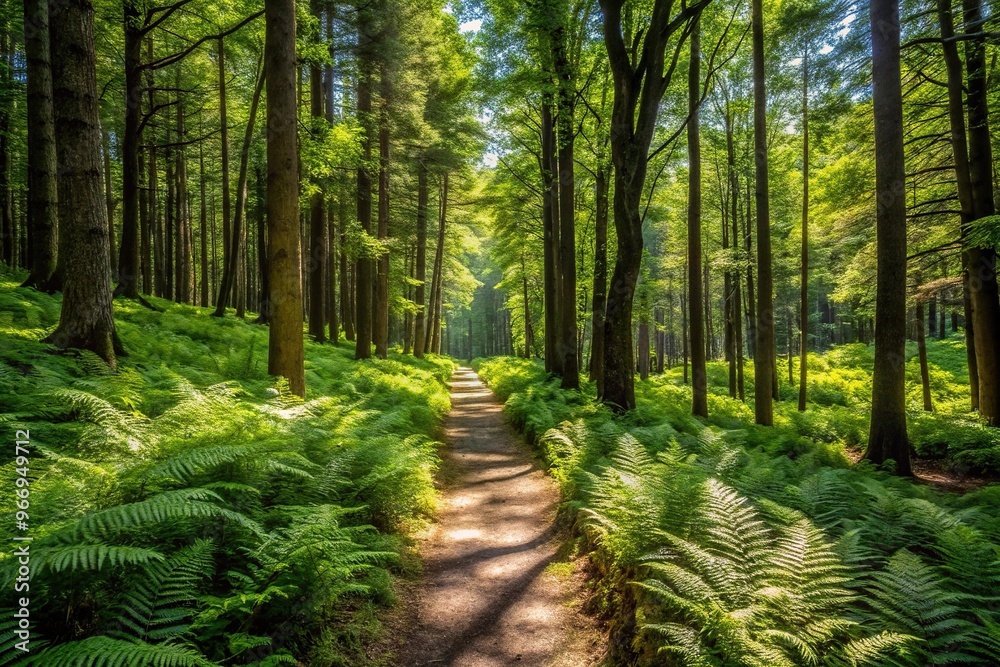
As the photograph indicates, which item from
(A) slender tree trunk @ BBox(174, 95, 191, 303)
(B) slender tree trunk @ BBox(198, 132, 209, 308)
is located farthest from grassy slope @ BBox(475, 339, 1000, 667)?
(A) slender tree trunk @ BBox(174, 95, 191, 303)

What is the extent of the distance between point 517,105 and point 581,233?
8068mm

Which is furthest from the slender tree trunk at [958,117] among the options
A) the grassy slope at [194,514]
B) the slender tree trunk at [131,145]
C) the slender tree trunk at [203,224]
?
the slender tree trunk at [203,224]

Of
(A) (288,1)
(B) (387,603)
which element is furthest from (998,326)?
(A) (288,1)

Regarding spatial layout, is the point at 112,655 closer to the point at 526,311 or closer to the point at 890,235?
the point at 890,235

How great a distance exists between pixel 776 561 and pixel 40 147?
1357 centimetres

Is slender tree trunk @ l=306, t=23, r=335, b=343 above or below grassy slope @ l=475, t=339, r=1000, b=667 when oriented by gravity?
above

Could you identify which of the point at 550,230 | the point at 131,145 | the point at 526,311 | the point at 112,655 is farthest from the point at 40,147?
the point at 526,311

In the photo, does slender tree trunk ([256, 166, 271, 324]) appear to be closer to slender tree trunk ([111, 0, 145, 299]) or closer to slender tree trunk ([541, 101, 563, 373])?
slender tree trunk ([111, 0, 145, 299])

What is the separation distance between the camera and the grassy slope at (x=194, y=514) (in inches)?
88.3

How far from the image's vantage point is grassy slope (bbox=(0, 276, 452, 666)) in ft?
7.36

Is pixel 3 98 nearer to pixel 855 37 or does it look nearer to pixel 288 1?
pixel 288 1

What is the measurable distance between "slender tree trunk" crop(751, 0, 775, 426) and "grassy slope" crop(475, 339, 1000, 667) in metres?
4.46

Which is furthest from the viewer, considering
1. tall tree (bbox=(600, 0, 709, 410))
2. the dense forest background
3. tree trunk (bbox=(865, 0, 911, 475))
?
tall tree (bbox=(600, 0, 709, 410))

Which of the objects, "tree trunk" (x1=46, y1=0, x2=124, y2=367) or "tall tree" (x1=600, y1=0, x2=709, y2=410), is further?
"tall tree" (x1=600, y1=0, x2=709, y2=410)
